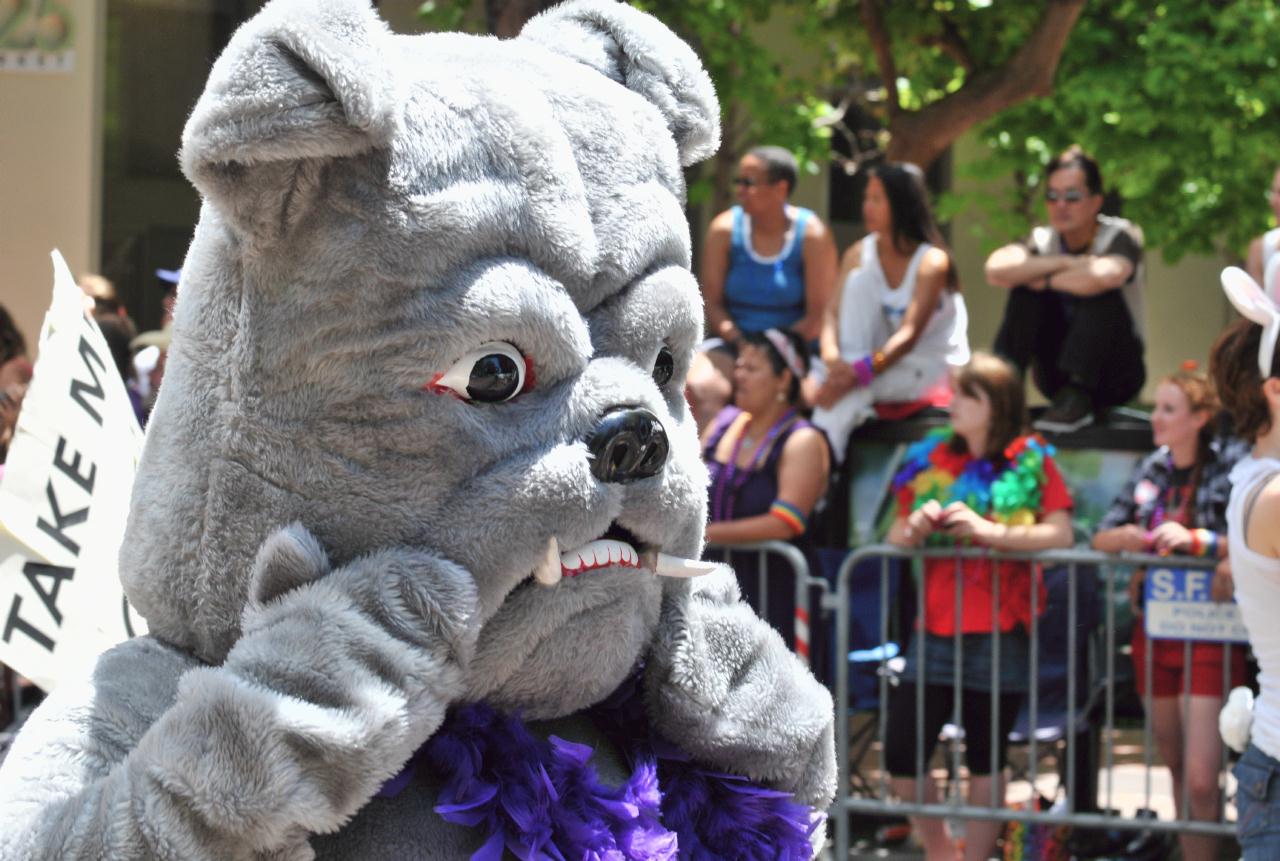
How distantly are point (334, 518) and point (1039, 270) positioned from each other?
16.4 ft

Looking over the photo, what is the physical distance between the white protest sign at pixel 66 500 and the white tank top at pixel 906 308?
417cm

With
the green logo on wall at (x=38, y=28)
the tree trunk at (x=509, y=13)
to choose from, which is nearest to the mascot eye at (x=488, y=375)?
the tree trunk at (x=509, y=13)

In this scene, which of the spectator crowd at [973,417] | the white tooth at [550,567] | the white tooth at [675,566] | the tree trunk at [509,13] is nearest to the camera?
the white tooth at [550,567]

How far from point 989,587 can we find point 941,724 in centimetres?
49

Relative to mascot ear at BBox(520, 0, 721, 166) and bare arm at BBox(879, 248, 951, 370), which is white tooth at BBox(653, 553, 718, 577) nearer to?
mascot ear at BBox(520, 0, 721, 166)

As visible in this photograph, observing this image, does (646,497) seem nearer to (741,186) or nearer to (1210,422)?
(1210,422)

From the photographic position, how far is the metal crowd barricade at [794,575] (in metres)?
5.52

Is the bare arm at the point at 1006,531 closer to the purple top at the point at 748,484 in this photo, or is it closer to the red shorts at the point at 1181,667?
the red shorts at the point at 1181,667

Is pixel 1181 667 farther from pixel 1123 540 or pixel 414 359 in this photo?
pixel 414 359

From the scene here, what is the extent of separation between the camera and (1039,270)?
645 centimetres

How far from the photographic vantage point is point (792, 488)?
568 cm

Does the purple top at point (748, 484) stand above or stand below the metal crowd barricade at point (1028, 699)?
above

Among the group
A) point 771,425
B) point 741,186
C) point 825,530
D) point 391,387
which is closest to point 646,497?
point 391,387

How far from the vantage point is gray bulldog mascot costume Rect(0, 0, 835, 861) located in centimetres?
173
